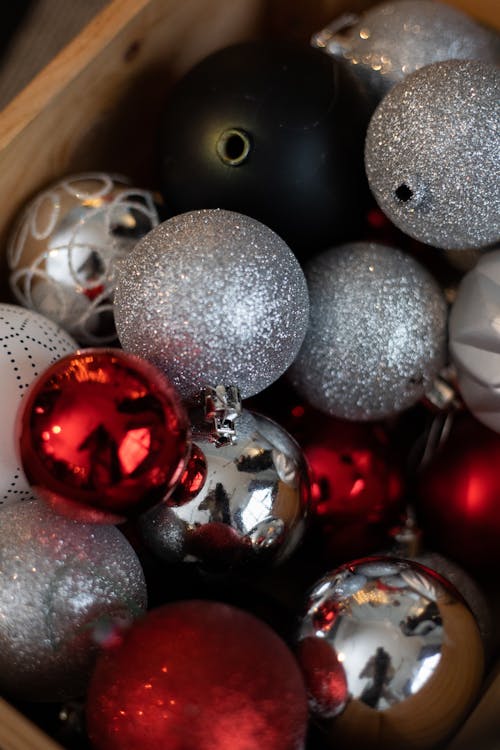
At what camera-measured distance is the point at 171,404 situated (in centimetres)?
47

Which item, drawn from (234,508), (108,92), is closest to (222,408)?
(234,508)

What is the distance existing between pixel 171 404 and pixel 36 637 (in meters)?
0.17

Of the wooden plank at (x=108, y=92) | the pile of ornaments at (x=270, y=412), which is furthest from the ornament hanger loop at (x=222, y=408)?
the wooden plank at (x=108, y=92)

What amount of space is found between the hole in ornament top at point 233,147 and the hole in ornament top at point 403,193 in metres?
0.12

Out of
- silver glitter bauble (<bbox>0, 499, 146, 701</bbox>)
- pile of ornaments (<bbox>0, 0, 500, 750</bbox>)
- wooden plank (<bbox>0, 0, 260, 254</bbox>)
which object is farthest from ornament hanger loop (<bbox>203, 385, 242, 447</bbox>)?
wooden plank (<bbox>0, 0, 260, 254</bbox>)

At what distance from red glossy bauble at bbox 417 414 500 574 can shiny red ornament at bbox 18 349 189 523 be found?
25cm

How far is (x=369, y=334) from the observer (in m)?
0.60

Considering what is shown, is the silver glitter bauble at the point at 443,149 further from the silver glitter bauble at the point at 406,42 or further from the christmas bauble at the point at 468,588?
the christmas bauble at the point at 468,588

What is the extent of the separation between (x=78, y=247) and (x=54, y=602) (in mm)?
280

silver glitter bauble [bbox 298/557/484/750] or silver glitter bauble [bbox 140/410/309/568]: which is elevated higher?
silver glitter bauble [bbox 140/410/309/568]

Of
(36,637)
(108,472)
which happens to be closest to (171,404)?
(108,472)

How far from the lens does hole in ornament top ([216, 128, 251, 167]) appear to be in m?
0.60

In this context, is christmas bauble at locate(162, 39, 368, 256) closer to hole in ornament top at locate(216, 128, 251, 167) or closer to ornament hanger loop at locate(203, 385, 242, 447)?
hole in ornament top at locate(216, 128, 251, 167)

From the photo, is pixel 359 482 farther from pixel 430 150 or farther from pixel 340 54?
pixel 340 54
